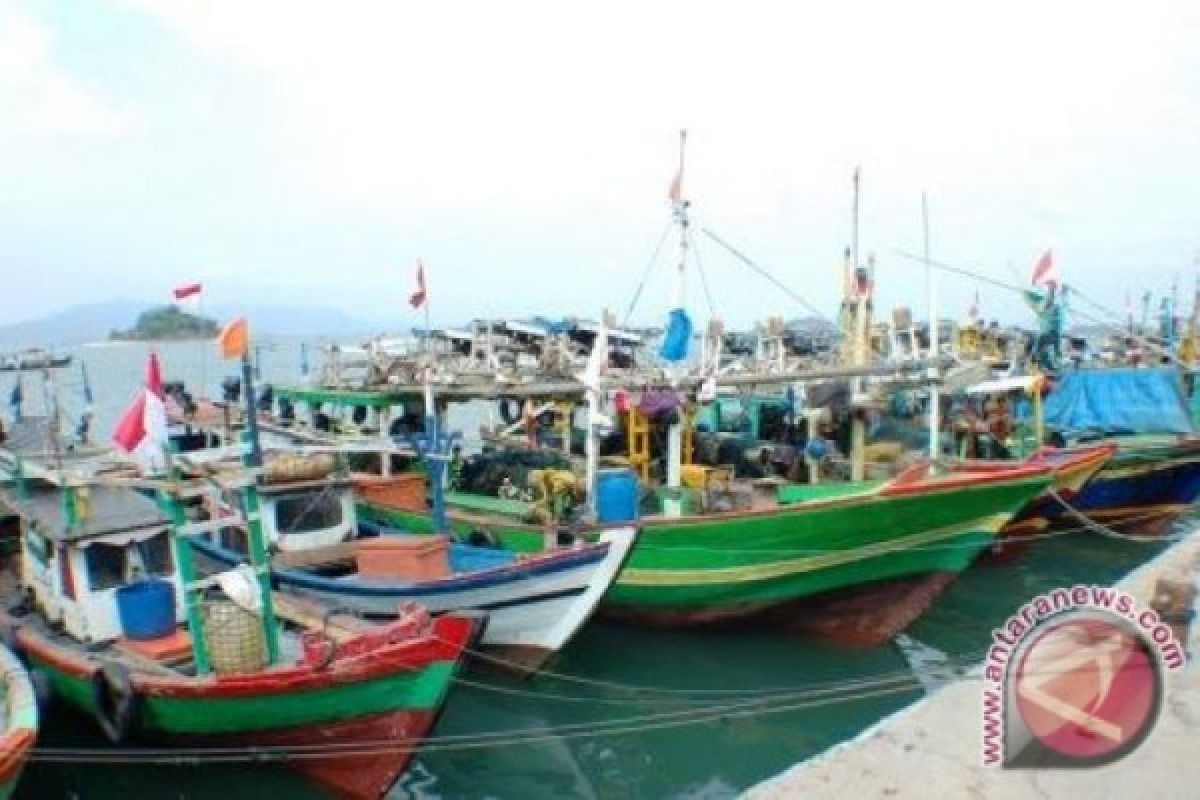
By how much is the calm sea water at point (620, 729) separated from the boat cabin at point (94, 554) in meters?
1.22

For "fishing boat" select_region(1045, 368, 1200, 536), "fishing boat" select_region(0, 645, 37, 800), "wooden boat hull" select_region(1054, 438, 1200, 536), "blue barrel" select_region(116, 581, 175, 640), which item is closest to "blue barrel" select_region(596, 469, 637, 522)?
"blue barrel" select_region(116, 581, 175, 640)

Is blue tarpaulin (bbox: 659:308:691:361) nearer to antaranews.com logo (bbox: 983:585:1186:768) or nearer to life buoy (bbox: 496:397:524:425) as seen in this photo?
antaranews.com logo (bbox: 983:585:1186:768)

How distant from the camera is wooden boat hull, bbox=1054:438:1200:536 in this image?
17750 millimetres

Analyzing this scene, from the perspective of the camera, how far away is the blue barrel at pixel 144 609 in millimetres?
10641

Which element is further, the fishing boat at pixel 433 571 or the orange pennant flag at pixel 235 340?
the fishing boat at pixel 433 571

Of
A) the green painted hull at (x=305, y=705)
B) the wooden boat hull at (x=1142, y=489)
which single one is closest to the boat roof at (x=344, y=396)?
the green painted hull at (x=305, y=705)

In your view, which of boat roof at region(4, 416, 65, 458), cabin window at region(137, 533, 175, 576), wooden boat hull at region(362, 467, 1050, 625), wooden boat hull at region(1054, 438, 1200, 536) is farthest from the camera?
wooden boat hull at region(1054, 438, 1200, 536)

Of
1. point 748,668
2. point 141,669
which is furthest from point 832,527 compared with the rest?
point 141,669

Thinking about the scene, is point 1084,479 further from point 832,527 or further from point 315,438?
point 315,438

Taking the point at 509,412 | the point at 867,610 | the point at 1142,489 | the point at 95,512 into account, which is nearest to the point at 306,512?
the point at 95,512

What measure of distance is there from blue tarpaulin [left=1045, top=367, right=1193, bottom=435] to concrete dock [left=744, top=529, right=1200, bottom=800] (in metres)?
12.9

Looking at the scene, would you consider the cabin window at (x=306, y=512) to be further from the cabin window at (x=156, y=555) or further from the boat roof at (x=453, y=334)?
the boat roof at (x=453, y=334)

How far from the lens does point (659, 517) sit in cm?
1380

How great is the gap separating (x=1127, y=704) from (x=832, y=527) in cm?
587
